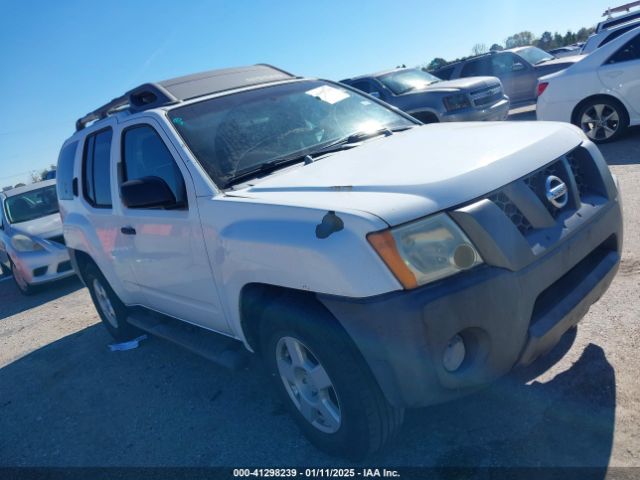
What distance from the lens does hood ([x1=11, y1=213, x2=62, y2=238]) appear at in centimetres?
826

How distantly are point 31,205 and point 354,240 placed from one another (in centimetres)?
870

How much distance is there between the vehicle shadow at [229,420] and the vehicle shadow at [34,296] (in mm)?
3375

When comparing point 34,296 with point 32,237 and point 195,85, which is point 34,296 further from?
point 195,85

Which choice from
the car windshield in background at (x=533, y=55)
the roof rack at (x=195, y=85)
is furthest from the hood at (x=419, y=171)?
the car windshield in background at (x=533, y=55)

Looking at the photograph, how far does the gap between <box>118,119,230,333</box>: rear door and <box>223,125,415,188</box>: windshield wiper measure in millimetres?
300

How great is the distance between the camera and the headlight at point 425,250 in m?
2.04

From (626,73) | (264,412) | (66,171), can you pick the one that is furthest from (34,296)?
(626,73)

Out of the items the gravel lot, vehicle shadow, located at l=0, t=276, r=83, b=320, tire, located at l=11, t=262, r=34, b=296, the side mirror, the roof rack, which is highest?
the roof rack

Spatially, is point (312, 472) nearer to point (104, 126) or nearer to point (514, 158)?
point (514, 158)

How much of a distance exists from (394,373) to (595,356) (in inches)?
62.7

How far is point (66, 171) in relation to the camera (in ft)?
16.7

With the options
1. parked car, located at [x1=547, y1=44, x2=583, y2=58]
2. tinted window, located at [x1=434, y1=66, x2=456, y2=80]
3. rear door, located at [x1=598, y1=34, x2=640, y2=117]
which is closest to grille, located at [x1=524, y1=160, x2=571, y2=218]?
rear door, located at [x1=598, y1=34, x2=640, y2=117]

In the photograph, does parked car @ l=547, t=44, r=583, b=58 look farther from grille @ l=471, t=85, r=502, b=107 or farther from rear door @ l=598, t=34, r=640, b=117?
rear door @ l=598, t=34, r=640, b=117

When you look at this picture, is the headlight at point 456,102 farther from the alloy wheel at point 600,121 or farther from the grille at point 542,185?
the grille at point 542,185
